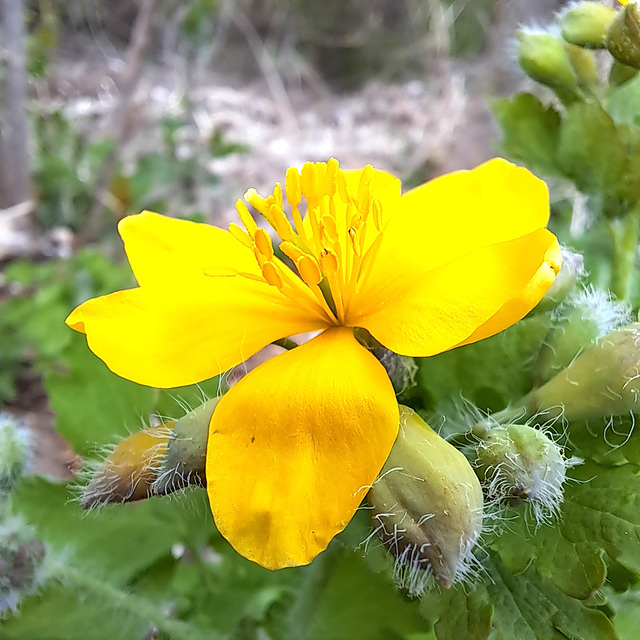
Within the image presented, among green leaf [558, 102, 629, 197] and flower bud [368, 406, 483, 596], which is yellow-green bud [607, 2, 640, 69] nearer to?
green leaf [558, 102, 629, 197]

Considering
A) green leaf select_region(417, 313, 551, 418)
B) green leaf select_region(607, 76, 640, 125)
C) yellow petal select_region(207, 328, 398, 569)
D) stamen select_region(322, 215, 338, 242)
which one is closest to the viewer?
yellow petal select_region(207, 328, 398, 569)

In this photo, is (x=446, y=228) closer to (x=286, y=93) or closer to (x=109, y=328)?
(x=109, y=328)

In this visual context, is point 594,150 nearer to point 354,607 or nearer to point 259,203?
point 259,203

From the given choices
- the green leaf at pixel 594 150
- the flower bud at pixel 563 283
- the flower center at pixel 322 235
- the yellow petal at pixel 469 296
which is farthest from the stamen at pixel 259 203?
the green leaf at pixel 594 150

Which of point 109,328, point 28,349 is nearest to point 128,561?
point 109,328

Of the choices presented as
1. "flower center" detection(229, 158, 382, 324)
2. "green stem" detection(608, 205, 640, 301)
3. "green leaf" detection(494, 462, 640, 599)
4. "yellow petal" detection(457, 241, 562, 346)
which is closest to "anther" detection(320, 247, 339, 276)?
"flower center" detection(229, 158, 382, 324)

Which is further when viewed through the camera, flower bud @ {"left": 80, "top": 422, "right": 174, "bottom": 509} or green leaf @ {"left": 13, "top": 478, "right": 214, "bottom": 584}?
green leaf @ {"left": 13, "top": 478, "right": 214, "bottom": 584}
